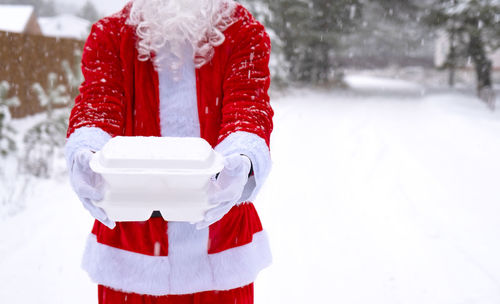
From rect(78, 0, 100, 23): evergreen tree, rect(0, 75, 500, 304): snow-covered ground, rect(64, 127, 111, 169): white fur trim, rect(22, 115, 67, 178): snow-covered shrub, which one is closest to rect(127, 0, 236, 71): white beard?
rect(64, 127, 111, 169): white fur trim

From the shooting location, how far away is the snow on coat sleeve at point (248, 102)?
1.02 meters

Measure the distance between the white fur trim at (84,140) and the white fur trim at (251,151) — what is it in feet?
0.95

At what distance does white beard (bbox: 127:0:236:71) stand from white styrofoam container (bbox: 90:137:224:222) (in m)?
0.46

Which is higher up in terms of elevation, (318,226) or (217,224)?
(217,224)

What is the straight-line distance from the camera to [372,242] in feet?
12.9

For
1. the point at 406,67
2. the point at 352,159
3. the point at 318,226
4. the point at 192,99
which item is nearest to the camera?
the point at 192,99

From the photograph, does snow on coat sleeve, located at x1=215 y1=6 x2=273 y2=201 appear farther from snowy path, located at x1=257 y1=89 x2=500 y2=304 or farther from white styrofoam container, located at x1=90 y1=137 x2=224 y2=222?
snowy path, located at x1=257 y1=89 x2=500 y2=304

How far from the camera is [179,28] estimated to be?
1.22 metres

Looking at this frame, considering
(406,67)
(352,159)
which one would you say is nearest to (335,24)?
(352,159)

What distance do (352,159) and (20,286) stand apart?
5.06m

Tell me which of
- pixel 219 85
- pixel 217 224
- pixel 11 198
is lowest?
pixel 11 198

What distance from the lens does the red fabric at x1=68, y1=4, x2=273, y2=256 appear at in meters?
1.14

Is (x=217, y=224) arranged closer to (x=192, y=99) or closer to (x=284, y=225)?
(x=192, y=99)

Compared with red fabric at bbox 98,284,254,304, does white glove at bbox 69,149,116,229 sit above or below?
above
